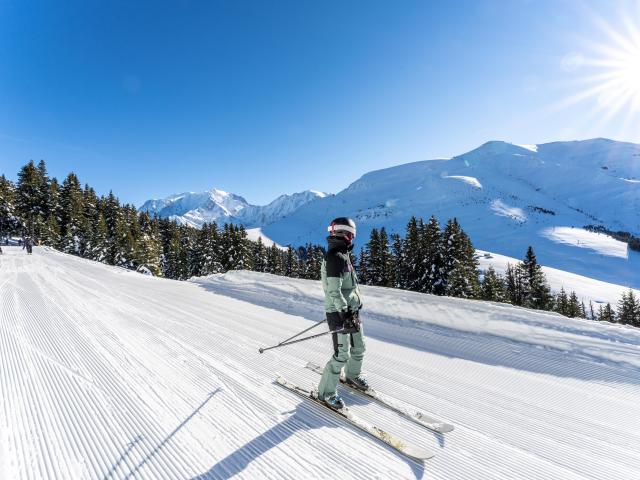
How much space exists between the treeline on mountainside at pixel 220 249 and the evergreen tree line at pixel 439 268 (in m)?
0.10

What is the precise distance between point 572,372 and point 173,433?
704cm

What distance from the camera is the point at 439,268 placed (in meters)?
34.7

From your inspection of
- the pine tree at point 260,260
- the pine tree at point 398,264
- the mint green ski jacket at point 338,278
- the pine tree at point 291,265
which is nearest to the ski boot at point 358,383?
the mint green ski jacket at point 338,278

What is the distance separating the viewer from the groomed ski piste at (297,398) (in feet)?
11.7

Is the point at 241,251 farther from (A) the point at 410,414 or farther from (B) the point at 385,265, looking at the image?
(A) the point at 410,414

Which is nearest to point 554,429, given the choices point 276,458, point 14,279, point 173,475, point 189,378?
point 276,458

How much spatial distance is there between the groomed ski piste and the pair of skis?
8 cm

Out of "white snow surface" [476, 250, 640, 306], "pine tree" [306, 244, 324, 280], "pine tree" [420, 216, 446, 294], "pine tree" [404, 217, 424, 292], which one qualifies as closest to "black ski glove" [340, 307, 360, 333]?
"pine tree" [420, 216, 446, 294]

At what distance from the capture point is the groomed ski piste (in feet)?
11.7

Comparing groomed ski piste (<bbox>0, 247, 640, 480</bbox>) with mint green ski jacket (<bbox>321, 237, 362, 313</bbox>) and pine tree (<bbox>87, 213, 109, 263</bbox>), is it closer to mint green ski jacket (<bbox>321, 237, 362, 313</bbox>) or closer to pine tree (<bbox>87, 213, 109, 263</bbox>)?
mint green ski jacket (<bbox>321, 237, 362, 313</bbox>)

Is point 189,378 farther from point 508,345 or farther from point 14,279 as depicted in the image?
point 14,279

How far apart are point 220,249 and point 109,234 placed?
805 inches

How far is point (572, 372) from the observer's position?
6242 millimetres

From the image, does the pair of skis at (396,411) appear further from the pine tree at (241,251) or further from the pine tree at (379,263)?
the pine tree at (241,251)
